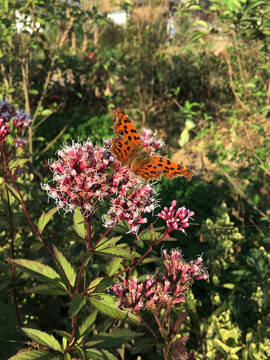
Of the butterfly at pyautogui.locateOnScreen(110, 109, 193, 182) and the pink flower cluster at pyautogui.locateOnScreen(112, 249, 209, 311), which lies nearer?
the pink flower cluster at pyautogui.locateOnScreen(112, 249, 209, 311)

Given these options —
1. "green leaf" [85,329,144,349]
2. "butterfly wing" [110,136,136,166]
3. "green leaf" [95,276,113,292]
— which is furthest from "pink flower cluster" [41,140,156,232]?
"green leaf" [85,329,144,349]

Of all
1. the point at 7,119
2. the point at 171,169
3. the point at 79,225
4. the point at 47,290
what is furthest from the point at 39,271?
the point at 7,119

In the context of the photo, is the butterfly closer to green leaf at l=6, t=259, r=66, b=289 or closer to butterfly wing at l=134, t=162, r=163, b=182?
butterfly wing at l=134, t=162, r=163, b=182

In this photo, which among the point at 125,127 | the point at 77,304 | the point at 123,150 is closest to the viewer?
the point at 77,304

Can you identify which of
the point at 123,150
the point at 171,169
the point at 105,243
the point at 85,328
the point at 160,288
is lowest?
the point at 85,328

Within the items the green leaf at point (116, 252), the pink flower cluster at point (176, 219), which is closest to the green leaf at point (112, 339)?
the green leaf at point (116, 252)

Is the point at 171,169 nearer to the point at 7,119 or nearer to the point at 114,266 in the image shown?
the point at 114,266

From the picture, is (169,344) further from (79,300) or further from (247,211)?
(247,211)
